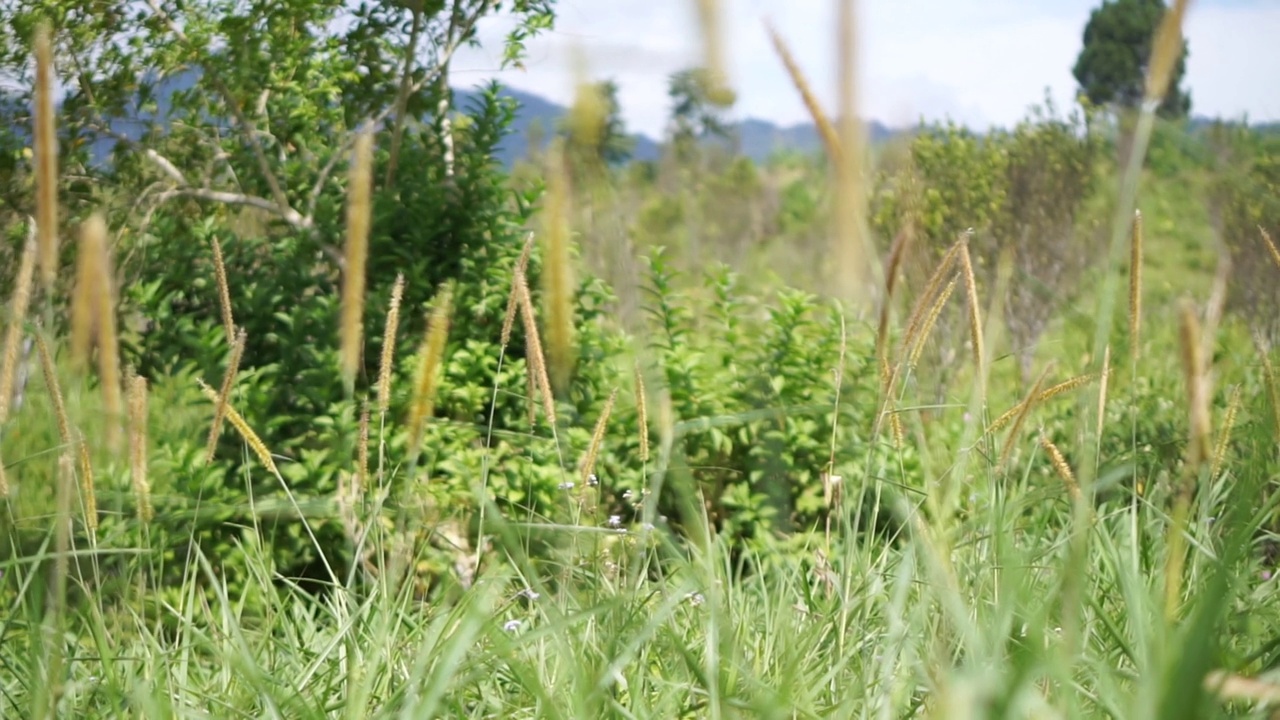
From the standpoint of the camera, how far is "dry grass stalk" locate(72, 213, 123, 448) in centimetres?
113

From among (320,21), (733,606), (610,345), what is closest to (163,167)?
(320,21)

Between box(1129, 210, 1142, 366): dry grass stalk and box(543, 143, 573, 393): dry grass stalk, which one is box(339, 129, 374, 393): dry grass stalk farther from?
→ box(1129, 210, 1142, 366): dry grass stalk

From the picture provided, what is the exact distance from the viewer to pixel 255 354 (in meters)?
4.53

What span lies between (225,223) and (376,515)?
→ 3.88 m

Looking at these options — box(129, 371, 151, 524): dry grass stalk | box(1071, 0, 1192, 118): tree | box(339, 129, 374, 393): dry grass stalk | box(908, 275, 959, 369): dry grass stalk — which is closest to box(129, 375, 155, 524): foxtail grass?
box(129, 371, 151, 524): dry grass stalk

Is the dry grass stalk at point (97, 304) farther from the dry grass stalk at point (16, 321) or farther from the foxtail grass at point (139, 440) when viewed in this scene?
the foxtail grass at point (139, 440)

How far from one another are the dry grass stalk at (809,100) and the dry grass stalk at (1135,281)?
24.4 inches

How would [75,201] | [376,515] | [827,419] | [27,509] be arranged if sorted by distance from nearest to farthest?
[376,515], [27,509], [827,419], [75,201]

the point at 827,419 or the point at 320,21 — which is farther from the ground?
the point at 320,21

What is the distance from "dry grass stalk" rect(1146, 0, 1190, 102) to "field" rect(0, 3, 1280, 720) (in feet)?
0.11

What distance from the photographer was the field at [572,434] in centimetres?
126

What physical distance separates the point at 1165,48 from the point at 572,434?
3159mm

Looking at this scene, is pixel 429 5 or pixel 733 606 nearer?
pixel 733 606

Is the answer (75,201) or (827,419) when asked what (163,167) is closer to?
(75,201)
